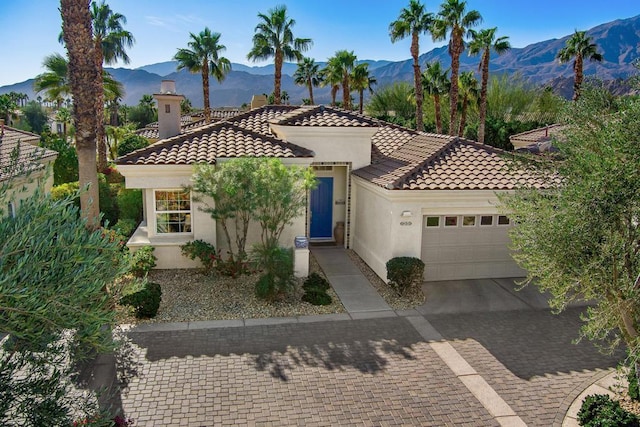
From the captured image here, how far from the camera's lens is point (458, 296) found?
46.0ft

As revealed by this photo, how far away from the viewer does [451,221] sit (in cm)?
1488

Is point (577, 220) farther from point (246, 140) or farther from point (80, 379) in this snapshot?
point (246, 140)

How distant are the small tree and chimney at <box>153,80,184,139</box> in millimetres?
14783

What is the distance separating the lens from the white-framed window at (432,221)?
48.3ft

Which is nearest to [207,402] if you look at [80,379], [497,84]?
[80,379]

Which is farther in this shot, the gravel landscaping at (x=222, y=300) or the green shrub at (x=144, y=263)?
the green shrub at (x=144, y=263)

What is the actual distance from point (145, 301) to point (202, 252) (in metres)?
2.98

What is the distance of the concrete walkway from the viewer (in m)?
13.2

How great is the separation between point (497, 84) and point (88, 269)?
57.3 meters

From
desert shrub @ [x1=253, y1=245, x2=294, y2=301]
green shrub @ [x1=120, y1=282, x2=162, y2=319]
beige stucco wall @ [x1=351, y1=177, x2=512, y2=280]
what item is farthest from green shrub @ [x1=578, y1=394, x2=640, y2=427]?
green shrub @ [x1=120, y1=282, x2=162, y2=319]

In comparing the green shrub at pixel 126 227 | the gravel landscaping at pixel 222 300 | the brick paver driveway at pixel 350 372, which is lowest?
the brick paver driveway at pixel 350 372

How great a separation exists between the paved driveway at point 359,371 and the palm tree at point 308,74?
49437 mm

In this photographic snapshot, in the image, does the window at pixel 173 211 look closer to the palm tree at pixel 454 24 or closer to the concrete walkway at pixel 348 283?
the concrete walkway at pixel 348 283

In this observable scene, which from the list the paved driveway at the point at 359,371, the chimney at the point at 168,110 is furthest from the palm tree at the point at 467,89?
the paved driveway at the point at 359,371
